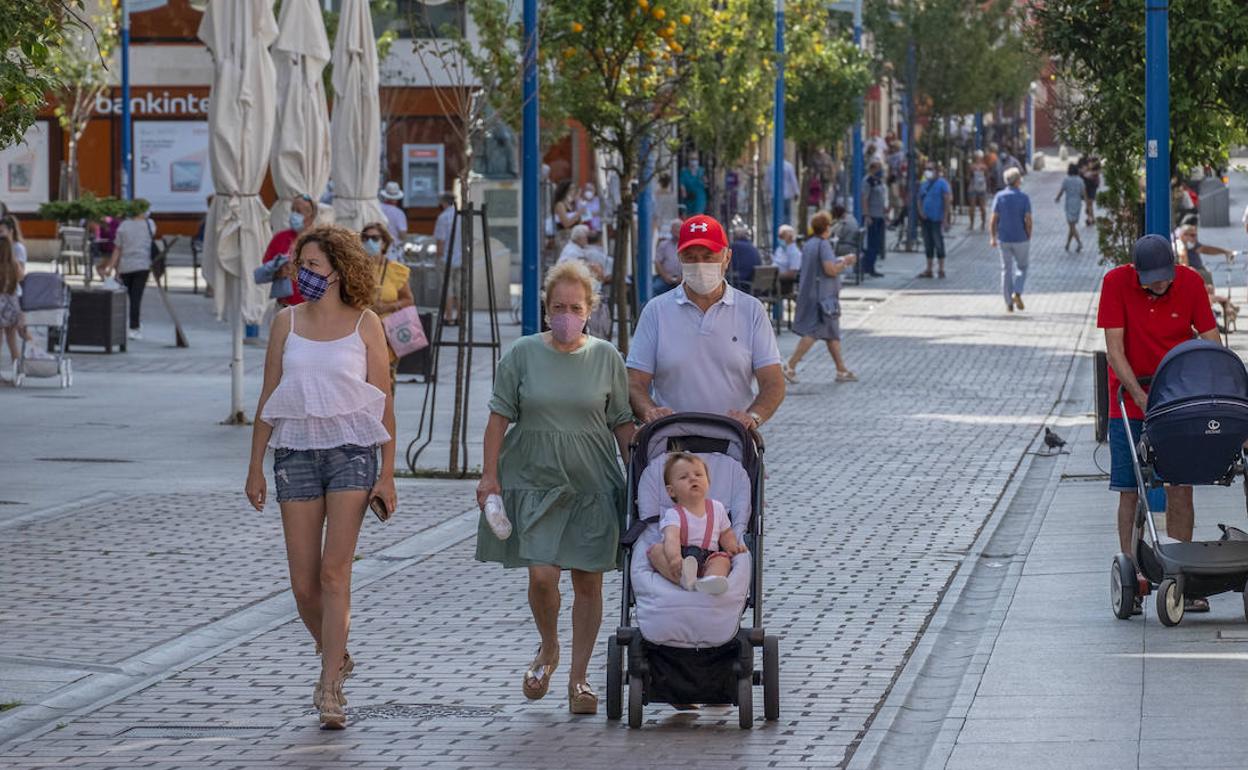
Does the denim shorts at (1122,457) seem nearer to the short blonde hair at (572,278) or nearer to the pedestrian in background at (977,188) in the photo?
the short blonde hair at (572,278)

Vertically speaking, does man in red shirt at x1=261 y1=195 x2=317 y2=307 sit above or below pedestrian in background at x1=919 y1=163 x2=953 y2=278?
below

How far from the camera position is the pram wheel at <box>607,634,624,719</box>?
8.10 m

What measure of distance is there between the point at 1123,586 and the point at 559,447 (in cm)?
320

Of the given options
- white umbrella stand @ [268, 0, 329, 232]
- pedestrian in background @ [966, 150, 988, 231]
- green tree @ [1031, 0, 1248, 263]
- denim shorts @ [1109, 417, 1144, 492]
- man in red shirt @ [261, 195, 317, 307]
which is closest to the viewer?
denim shorts @ [1109, 417, 1144, 492]

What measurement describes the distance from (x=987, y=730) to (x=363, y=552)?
5439 millimetres

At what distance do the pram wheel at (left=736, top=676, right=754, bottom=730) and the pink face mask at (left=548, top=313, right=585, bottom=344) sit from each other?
1.34m

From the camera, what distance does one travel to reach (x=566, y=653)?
962 centimetres

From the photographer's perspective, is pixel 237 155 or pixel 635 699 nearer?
pixel 635 699

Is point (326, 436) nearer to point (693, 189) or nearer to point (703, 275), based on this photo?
point (703, 275)

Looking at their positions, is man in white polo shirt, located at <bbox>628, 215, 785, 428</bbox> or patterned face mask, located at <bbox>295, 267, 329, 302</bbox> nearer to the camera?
patterned face mask, located at <bbox>295, 267, 329, 302</bbox>

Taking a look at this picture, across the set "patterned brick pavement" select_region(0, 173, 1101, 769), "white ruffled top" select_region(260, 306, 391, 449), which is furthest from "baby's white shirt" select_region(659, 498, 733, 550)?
"white ruffled top" select_region(260, 306, 391, 449)

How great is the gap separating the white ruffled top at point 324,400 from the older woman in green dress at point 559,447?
444 millimetres

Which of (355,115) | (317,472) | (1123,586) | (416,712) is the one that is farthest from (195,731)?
(355,115)

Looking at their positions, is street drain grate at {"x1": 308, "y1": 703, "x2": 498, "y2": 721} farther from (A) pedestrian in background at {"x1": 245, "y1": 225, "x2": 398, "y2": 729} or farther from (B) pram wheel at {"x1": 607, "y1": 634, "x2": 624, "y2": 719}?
(B) pram wheel at {"x1": 607, "y1": 634, "x2": 624, "y2": 719}
